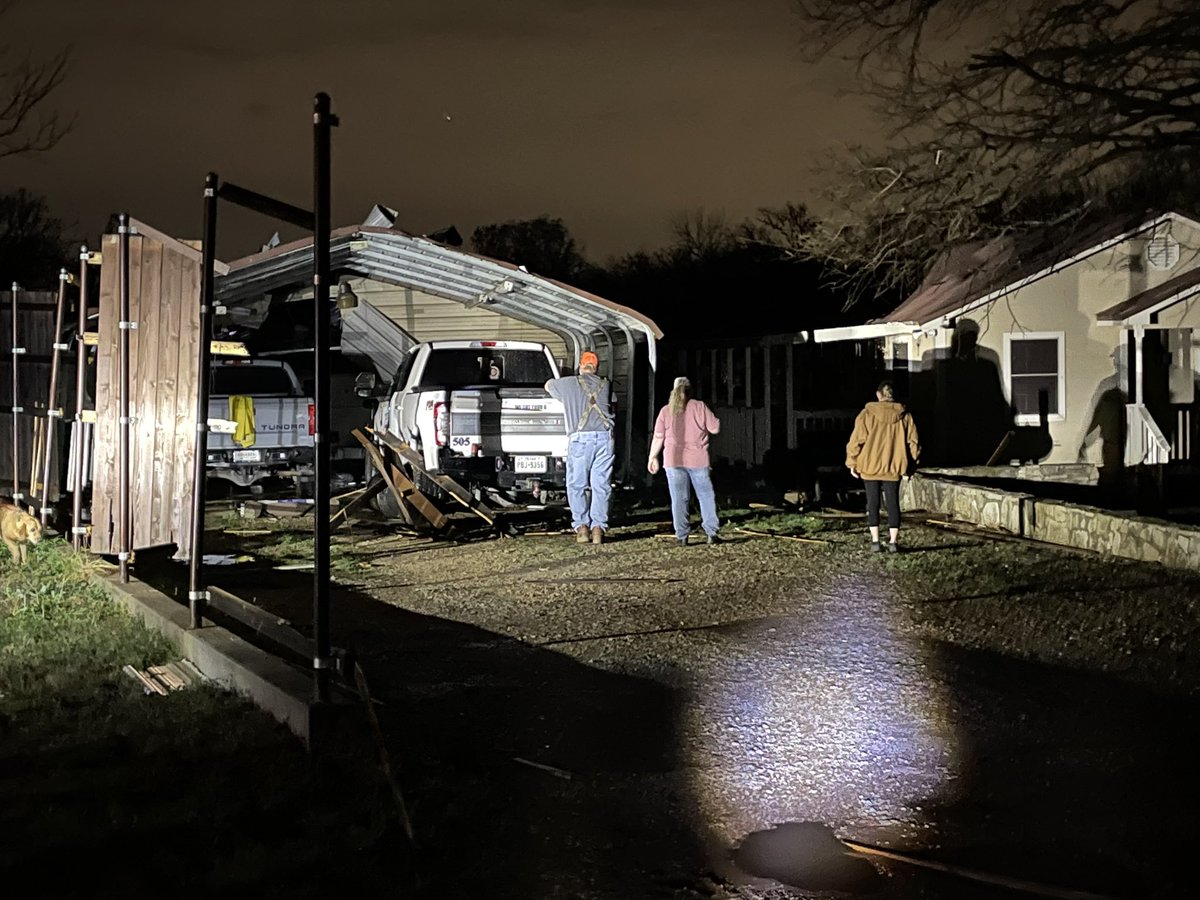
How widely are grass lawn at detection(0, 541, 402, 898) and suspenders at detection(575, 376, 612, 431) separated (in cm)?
656

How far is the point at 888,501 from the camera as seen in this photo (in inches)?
485

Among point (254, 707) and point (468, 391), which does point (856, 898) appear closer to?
point (254, 707)

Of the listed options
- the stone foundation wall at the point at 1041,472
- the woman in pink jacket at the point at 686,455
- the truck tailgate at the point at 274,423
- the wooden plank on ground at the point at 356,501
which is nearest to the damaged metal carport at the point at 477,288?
the truck tailgate at the point at 274,423

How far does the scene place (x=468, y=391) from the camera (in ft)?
51.1

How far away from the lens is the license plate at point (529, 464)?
1558 cm

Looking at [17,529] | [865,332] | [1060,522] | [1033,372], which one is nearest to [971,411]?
[1033,372]

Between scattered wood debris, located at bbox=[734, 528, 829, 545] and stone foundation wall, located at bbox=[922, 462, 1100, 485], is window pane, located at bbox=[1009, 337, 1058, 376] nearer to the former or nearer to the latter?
stone foundation wall, located at bbox=[922, 462, 1100, 485]

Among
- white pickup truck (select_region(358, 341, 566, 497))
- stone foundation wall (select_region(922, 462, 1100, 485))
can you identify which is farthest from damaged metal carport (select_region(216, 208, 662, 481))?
stone foundation wall (select_region(922, 462, 1100, 485))

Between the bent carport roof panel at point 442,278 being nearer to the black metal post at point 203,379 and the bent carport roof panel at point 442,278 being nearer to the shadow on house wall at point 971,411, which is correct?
the shadow on house wall at point 971,411

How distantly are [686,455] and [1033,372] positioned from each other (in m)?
9.79

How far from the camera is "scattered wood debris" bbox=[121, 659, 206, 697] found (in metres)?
7.12

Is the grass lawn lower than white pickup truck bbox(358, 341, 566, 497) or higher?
lower

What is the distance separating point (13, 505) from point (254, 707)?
5.89m

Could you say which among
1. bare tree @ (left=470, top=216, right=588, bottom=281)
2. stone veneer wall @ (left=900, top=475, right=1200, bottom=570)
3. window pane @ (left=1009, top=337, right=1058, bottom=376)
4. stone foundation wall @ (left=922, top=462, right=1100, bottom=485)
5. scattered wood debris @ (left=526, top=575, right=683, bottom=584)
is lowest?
scattered wood debris @ (left=526, top=575, right=683, bottom=584)
